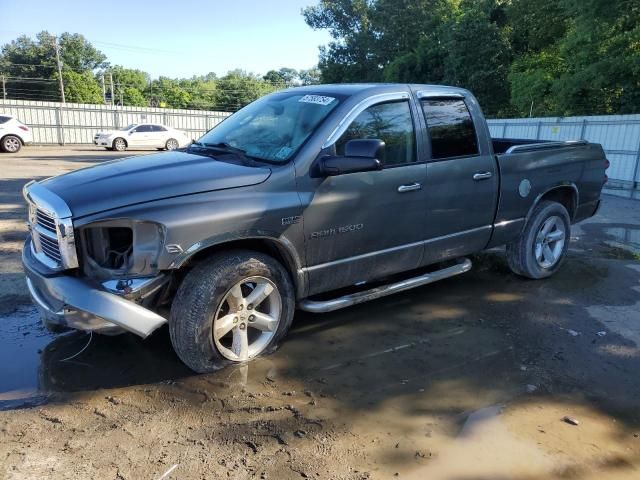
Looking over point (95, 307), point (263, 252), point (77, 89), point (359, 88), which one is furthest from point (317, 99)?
point (77, 89)

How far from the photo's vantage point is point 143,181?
3.25m

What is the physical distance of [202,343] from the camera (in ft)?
10.8

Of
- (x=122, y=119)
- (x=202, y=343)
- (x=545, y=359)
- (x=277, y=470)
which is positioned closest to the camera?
(x=277, y=470)

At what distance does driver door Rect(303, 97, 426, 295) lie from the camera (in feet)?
12.1

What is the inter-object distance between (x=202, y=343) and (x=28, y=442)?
1.05m

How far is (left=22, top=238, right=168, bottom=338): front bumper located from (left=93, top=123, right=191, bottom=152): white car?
22.5 metres

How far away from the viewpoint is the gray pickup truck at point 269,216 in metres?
3.05

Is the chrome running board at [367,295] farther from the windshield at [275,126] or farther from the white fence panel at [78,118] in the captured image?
the white fence panel at [78,118]

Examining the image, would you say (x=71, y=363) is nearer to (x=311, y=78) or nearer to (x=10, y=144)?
(x=10, y=144)

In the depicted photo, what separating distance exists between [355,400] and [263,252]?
3.83ft

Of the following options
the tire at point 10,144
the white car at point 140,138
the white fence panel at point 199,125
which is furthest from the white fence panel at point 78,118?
the tire at point 10,144

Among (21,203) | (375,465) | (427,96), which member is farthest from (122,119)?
(375,465)

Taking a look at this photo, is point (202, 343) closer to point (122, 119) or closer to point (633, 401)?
point (633, 401)

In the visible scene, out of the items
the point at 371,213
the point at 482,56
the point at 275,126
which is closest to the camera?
the point at 371,213
